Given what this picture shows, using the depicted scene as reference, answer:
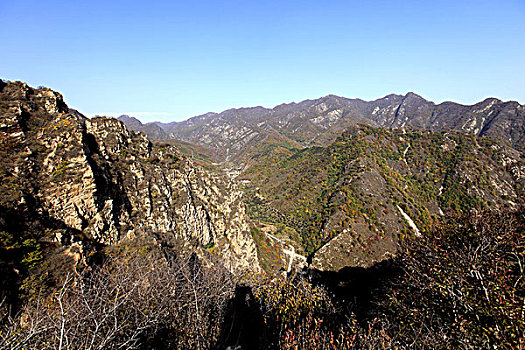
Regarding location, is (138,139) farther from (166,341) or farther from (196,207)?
(166,341)

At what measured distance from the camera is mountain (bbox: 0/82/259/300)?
505 inches

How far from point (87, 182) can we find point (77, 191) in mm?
992

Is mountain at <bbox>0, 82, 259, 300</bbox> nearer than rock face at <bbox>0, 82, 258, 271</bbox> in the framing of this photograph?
Yes

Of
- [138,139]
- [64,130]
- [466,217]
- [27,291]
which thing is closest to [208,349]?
[27,291]

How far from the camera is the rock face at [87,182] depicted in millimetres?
14164

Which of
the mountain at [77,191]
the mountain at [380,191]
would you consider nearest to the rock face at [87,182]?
the mountain at [77,191]

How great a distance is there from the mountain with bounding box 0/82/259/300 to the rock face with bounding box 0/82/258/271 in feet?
0.19

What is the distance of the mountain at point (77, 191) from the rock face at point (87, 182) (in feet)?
0.19

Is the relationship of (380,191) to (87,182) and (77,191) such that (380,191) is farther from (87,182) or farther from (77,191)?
(77,191)

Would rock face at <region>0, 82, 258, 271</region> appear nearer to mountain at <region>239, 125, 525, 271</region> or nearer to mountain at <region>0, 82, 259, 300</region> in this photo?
mountain at <region>0, 82, 259, 300</region>

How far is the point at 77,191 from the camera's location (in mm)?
16375

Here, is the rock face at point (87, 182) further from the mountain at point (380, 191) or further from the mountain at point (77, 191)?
the mountain at point (380, 191)

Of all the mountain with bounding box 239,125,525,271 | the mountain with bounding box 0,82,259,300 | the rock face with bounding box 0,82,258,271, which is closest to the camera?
the mountain with bounding box 0,82,259,300

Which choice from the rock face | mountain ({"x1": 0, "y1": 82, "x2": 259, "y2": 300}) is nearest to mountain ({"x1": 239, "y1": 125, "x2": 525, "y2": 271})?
the rock face
